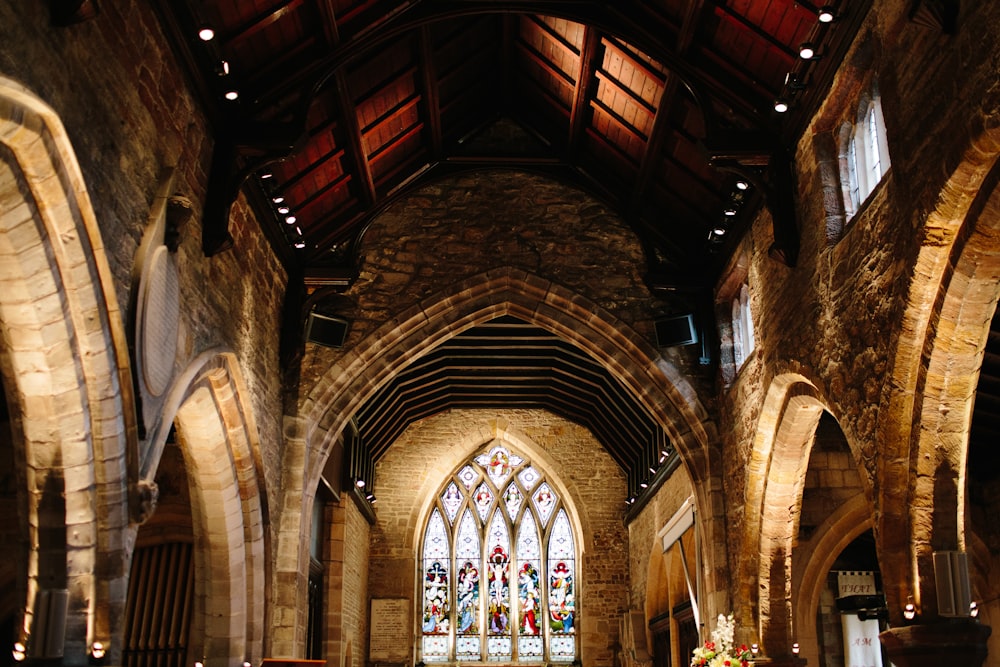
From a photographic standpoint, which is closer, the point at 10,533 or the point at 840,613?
the point at 10,533

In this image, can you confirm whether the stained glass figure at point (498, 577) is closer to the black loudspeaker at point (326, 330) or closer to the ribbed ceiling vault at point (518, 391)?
the ribbed ceiling vault at point (518, 391)

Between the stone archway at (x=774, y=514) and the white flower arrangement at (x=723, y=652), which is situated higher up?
the stone archway at (x=774, y=514)

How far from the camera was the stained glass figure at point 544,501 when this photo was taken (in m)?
15.8

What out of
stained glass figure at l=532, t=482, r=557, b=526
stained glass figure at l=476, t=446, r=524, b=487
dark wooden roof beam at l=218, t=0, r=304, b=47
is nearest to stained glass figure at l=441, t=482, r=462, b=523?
stained glass figure at l=476, t=446, r=524, b=487

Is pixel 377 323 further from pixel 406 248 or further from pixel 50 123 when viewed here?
pixel 50 123

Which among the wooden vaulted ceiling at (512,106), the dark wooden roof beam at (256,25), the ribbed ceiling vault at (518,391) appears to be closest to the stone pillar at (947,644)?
the wooden vaulted ceiling at (512,106)

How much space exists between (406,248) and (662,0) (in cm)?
365

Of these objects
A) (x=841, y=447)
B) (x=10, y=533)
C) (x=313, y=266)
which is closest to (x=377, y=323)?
(x=313, y=266)

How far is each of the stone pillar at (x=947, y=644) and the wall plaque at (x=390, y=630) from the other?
10.4 meters

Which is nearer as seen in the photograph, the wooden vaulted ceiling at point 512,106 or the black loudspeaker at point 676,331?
the wooden vaulted ceiling at point 512,106

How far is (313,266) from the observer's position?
9.59 metres

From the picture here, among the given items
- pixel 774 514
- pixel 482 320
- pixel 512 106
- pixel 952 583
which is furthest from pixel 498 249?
pixel 952 583

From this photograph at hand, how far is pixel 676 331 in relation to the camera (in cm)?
965

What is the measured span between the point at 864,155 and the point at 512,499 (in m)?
10.3
